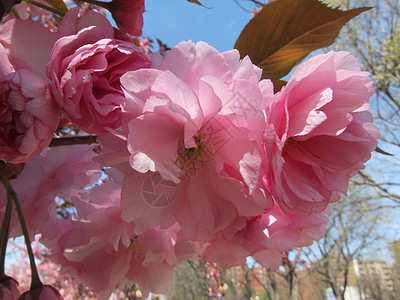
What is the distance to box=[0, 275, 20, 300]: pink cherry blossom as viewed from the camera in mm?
446

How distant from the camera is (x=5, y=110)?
31 centimetres

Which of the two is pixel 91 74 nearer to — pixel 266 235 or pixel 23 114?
pixel 23 114

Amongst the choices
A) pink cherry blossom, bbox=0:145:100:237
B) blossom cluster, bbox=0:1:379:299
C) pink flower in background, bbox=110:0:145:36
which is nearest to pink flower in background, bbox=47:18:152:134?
blossom cluster, bbox=0:1:379:299

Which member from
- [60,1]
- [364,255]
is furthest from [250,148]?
[364,255]

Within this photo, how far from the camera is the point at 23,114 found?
31 cm

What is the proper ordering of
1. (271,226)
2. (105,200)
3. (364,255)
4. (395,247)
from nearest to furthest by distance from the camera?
(271,226) → (105,200) → (364,255) → (395,247)

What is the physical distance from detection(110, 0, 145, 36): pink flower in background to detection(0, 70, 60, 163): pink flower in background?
18 centimetres

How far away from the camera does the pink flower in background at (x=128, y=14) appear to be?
1.52 feet

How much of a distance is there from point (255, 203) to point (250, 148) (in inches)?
2.2

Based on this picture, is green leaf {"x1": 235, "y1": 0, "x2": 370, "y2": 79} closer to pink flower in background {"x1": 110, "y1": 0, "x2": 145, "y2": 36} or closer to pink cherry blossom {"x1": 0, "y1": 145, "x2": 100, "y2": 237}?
pink flower in background {"x1": 110, "y1": 0, "x2": 145, "y2": 36}

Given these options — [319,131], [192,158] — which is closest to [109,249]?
[192,158]

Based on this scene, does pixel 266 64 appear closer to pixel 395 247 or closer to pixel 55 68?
pixel 55 68

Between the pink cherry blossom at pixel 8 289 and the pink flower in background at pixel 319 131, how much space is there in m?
0.36

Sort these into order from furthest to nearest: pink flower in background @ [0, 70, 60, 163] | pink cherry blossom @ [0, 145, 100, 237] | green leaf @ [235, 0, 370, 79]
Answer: pink cherry blossom @ [0, 145, 100, 237]
green leaf @ [235, 0, 370, 79]
pink flower in background @ [0, 70, 60, 163]
